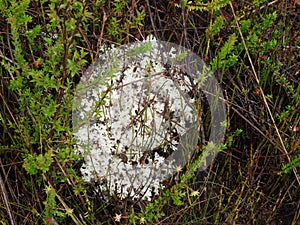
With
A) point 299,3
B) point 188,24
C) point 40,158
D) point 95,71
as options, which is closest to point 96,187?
point 40,158

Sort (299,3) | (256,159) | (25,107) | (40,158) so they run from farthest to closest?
1. (299,3)
2. (256,159)
3. (25,107)
4. (40,158)

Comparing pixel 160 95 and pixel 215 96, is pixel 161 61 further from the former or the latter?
pixel 215 96

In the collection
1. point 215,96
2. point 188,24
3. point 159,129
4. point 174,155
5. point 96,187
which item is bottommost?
point 96,187

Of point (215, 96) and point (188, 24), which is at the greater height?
point (188, 24)

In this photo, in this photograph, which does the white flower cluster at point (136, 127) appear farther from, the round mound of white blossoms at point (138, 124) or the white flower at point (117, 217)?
the white flower at point (117, 217)

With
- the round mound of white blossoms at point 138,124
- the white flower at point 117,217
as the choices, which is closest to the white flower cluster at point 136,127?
the round mound of white blossoms at point 138,124

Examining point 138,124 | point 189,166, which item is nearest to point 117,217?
point 189,166

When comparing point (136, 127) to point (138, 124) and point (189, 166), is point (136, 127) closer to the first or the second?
point (138, 124)
